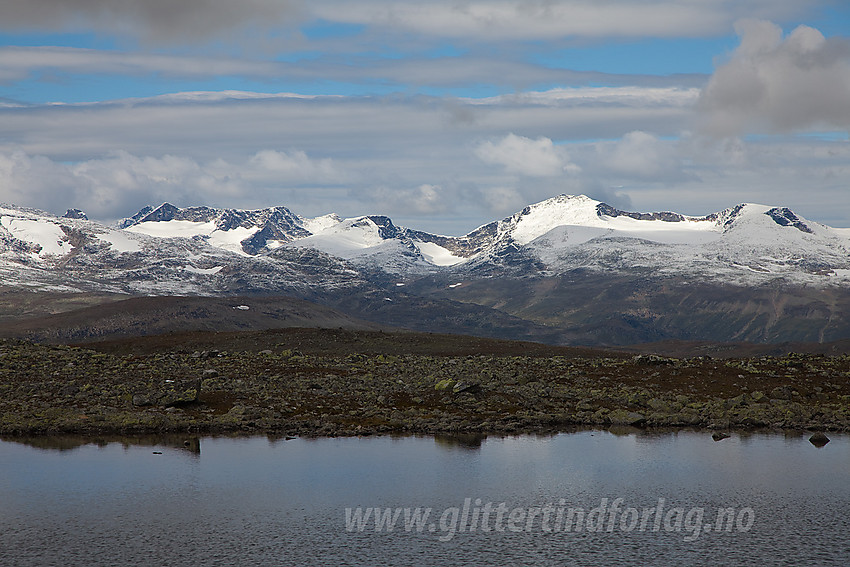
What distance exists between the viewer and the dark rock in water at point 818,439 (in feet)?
231

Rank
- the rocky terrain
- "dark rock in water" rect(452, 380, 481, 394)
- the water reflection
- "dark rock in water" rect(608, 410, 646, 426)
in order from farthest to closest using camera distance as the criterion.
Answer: "dark rock in water" rect(452, 380, 481, 394) < "dark rock in water" rect(608, 410, 646, 426) < the rocky terrain < the water reflection

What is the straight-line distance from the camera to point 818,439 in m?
71.9

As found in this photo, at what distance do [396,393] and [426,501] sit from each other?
38002 mm

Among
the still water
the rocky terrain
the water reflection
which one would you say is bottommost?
the still water

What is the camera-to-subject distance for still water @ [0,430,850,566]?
4219cm

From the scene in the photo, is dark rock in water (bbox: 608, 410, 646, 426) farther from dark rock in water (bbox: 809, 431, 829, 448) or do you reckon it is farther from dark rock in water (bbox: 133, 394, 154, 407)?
dark rock in water (bbox: 133, 394, 154, 407)

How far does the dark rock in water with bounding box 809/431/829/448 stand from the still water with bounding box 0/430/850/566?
74cm

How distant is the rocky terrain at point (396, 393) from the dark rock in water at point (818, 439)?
4925 mm

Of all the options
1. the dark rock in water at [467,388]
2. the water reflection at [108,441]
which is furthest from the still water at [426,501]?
the dark rock in water at [467,388]

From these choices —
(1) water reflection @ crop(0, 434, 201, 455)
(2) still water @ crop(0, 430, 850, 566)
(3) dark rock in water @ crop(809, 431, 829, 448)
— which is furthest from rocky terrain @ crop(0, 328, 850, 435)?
(2) still water @ crop(0, 430, 850, 566)

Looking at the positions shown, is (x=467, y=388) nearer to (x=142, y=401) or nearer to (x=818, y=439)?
(x=142, y=401)

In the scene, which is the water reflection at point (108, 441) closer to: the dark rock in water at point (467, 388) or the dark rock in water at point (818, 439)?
the dark rock in water at point (467, 388)

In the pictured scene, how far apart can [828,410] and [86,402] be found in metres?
71.0

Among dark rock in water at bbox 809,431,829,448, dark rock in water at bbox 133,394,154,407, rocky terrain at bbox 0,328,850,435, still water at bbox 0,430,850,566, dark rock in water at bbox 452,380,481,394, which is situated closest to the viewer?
still water at bbox 0,430,850,566
